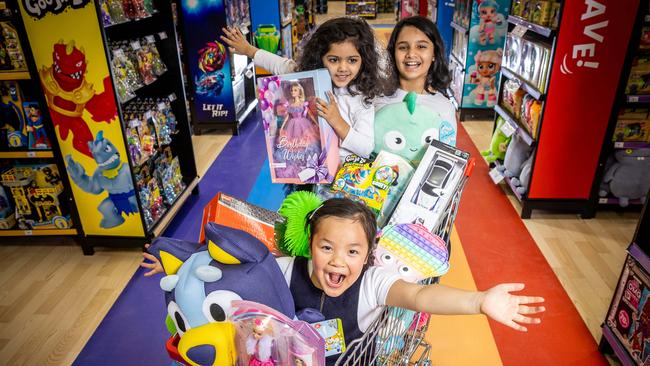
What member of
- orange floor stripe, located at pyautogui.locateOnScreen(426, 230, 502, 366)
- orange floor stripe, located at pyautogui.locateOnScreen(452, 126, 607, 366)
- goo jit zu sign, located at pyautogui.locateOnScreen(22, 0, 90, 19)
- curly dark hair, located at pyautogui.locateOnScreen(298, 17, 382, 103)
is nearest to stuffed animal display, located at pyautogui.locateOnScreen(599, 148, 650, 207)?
orange floor stripe, located at pyautogui.locateOnScreen(452, 126, 607, 366)

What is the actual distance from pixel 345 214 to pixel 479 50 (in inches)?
206

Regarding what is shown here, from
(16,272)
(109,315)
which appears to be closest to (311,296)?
(109,315)

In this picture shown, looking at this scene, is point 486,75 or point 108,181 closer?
point 108,181

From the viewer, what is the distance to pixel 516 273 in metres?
3.18

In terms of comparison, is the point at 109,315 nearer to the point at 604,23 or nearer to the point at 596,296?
the point at 596,296

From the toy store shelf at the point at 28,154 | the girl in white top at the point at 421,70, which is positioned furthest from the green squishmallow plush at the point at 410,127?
the toy store shelf at the point at 28,154

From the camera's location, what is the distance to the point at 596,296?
9.64 ft

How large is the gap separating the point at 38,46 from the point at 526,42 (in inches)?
Result: 140

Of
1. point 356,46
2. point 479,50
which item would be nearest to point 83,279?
point 356,46

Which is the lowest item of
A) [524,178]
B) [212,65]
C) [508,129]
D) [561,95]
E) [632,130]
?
[524,178]

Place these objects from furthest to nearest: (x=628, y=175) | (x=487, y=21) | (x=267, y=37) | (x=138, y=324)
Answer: (x=267, y=37)
(x=487, y=21)
(x=628, y=175)
(x=138, y=324)

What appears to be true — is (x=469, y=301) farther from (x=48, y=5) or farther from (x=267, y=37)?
(x=267, y=37)

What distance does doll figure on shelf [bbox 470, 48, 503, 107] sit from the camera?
5.94 metres

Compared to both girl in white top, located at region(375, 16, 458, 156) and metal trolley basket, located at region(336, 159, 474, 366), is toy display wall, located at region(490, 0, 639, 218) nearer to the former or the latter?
girl in white top, located at region(375, 16, 458, 156)
